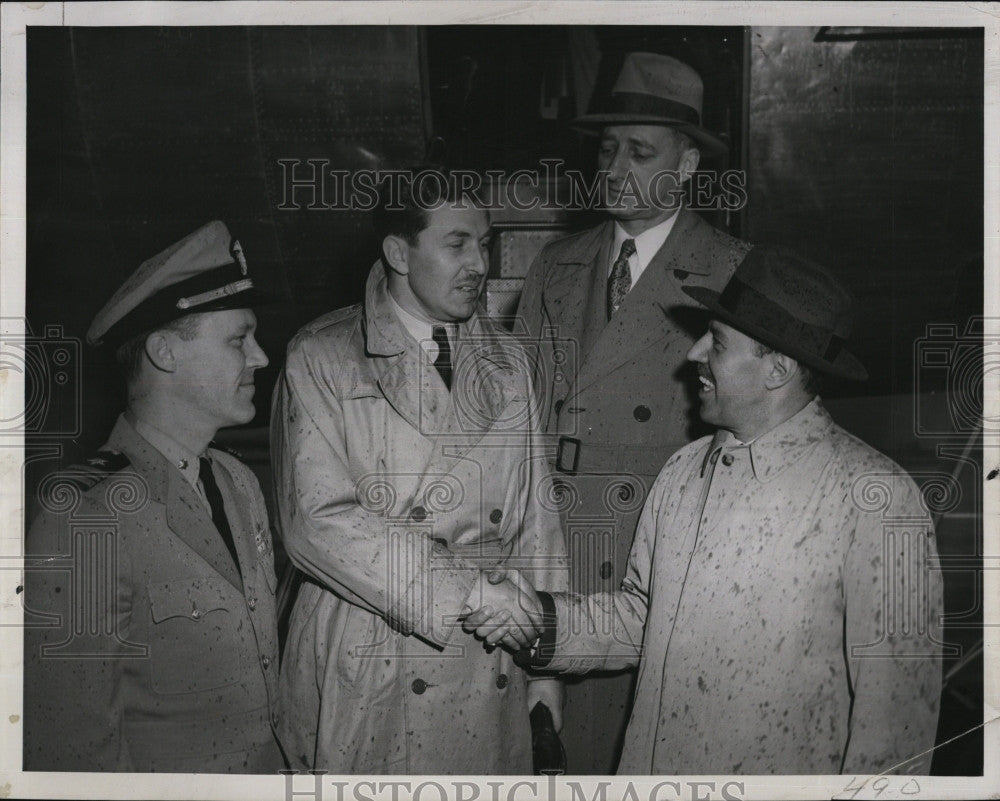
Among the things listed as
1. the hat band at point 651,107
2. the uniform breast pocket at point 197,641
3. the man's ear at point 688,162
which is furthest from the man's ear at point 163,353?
the man's ear at point 688,162

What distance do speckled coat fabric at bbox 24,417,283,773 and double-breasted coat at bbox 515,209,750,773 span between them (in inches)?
42.8

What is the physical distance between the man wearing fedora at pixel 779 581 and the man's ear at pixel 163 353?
1.38 m

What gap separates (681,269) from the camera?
12.1ft

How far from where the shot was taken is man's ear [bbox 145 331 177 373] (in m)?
3.60

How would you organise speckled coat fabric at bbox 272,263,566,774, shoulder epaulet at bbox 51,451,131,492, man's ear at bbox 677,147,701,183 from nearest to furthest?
speckled coat fabric at bbox 272,263,566,774 → shoulder epaulet at bbox 51,451,131,492 → man's ear at bbox 677,147,701,183

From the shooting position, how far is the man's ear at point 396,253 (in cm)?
359

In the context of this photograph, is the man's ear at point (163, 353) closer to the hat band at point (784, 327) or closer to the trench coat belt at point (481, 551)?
the trench coat belt at point (481, 551)

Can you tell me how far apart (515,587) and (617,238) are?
1.31 metres

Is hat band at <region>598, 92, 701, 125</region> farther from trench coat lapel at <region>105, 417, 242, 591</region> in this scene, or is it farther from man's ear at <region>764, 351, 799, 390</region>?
trench coat lapel at <region>105, 417, 242, 591</region>

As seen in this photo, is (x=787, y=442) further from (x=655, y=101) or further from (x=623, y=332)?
(x=655, y=101)

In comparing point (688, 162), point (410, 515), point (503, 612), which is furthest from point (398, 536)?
point (688, 162)

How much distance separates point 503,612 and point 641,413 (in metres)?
0.85

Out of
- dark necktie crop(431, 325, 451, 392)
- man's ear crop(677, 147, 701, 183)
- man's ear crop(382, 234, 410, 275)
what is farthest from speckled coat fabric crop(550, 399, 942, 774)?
man's ear crop(382, 234, 410, 275)

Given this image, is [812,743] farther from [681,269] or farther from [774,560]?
[681,269]
